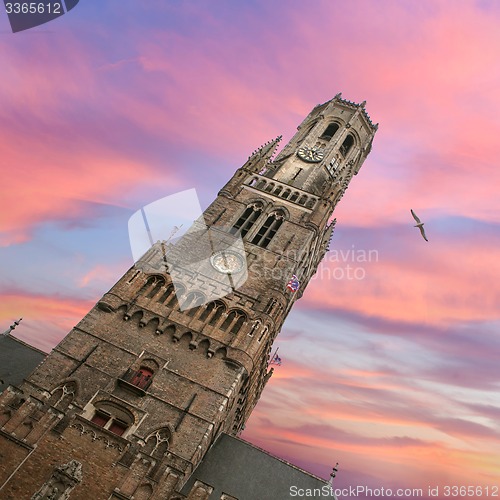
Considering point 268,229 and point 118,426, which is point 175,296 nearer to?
point 118,426

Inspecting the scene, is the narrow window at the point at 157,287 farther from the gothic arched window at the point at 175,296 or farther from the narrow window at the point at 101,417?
the narrow window at the point at 101,417

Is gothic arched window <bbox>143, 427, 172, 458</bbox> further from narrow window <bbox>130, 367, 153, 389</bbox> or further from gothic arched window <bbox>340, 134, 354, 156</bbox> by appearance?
gothic arched window <bbox>340, 134, 354, 156</bbox>

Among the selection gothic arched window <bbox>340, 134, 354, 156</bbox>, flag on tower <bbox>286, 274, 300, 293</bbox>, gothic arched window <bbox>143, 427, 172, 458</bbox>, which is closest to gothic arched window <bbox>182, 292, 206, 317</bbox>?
flag on tower <bbox>286, 274, 300, 293</bbox>

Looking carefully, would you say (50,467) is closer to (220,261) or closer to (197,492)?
(197,492)

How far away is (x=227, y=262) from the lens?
39844mm

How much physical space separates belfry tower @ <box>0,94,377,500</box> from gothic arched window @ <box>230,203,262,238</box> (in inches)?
4.9

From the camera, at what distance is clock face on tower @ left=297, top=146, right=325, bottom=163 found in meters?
54.5

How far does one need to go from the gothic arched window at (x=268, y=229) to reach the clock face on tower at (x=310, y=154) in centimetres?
1180

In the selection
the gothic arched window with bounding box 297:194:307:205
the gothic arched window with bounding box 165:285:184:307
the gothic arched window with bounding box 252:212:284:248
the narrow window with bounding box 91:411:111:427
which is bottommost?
the narrow window with bounding box 91:411:111:427

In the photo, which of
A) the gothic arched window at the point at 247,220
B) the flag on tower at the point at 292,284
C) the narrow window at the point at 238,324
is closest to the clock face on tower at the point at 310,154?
the gothic arched window at the point at 247,220

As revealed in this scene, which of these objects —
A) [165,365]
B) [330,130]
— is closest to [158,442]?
[165,365]

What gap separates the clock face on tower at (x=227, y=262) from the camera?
39.1 m

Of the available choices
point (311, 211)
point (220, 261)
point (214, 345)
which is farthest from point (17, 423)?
point (311, 211)

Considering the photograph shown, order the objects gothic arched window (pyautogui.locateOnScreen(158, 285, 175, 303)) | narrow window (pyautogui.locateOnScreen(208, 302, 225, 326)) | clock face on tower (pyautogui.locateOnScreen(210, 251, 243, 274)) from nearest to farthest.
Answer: narrow window (pyautogui.locateOnScreen(208, 302, 225, 326))
gothic arched window (pyautogui.locateOnScreen(158, 285, 175, 303))
clock face on tower (pyautogui.locateOnScreen(210, 251, 243, 274))
